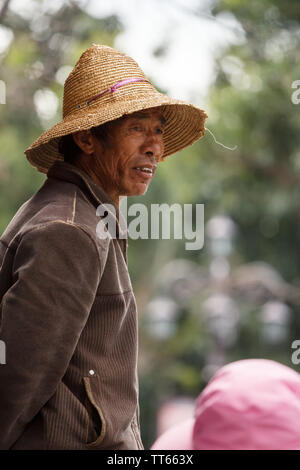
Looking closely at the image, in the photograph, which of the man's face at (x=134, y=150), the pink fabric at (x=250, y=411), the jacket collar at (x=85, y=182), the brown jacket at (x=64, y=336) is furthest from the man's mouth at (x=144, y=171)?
the pink fabric at (x=250, y=411)

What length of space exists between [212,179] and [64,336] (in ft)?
40.4

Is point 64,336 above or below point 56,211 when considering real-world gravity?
below

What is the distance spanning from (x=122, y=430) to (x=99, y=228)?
1.53ft

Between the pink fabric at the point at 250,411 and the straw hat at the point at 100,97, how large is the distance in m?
0.74

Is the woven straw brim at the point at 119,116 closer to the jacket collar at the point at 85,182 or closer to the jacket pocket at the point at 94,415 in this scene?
the jacket collar at the point at 85,182

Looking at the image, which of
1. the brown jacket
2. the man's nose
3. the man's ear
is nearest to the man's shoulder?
the brown jacket

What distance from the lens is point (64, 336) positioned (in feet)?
5.48

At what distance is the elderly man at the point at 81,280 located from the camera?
1652mm

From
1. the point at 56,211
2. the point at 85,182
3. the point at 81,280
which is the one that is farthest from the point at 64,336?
the point at 85,182

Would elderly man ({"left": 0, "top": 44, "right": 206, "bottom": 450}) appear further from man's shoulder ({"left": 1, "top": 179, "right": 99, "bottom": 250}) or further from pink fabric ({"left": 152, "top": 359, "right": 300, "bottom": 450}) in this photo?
pink fabric ({"left": 152, "top": 359, "right": 300, "bottom": 450})

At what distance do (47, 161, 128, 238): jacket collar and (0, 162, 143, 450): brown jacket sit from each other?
0.16 ft

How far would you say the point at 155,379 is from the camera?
14.1m

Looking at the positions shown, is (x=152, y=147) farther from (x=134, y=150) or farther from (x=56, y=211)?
(x=56, y=211)

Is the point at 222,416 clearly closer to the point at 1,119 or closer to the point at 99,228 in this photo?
the point at 99,228
